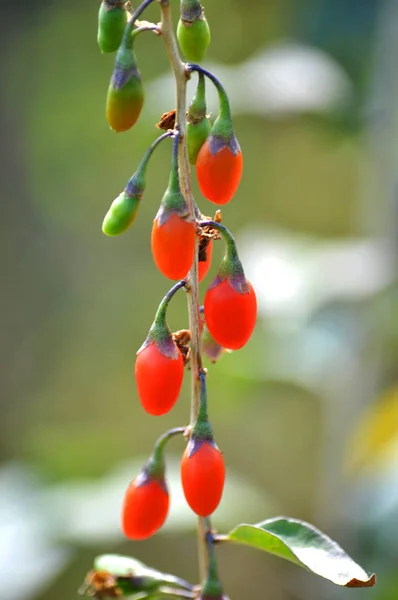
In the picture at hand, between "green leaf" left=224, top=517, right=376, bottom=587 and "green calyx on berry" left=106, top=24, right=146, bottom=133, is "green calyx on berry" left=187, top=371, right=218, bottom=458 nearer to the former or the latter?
"green leaf" left=224, top=517, right=376, bottom=587

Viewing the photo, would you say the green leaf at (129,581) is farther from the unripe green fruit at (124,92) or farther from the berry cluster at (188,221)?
the unripe green fruit at (124,92)

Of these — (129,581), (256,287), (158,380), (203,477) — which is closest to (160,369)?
(158,380)

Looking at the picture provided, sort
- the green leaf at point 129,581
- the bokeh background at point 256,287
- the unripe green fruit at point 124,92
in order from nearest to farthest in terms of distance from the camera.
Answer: the unripe green fruit at point 124,92, the green leaf at point 129,581, the bokeh background at point 256,287

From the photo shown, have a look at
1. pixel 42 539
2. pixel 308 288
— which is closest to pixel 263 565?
pixel 42 539

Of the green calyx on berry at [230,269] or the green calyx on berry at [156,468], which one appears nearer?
the green calyx on berry at [230,269]

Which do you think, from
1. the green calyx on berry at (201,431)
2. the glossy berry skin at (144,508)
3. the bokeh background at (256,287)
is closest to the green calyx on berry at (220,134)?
the green calyx on berry at (201,431)

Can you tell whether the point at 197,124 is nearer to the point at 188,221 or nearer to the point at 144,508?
the point at 188,221
